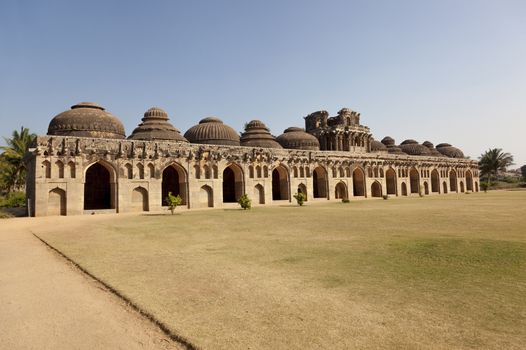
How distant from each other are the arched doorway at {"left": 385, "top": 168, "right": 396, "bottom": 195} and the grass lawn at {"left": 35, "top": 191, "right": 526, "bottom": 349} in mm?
42839

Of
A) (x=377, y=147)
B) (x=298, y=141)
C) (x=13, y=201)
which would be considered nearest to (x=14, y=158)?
(x=13, y=201)

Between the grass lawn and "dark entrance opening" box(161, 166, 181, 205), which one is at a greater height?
"dark entrance opening" box(161, 166, 181, 205)

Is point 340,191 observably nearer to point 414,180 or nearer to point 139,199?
point 414,180

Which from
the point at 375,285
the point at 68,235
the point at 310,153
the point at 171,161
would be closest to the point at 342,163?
the point at 310,153

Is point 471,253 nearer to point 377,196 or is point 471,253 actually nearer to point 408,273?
point 408,273

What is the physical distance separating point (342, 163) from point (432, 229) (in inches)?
1351

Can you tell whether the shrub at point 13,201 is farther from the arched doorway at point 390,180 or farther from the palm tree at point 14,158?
the arched doorway at point 390,180

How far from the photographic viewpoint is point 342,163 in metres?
46.1

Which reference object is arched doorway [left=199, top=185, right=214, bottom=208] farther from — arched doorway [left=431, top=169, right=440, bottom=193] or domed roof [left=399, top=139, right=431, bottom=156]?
domed roof [left=399, top=139, right=431, bottom=156]

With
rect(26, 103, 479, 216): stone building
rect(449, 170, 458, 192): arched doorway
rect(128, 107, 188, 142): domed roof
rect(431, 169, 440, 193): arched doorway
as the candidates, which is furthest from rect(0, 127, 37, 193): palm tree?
rect(449, 170, 458, 192): arched doorway

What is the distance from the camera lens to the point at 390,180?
5375 cm

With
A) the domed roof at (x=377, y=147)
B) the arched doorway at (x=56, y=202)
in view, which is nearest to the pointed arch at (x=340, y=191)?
the domed roof at (x=377, y=147)

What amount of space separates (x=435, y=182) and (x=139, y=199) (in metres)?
53.3

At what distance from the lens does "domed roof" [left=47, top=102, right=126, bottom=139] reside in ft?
103
